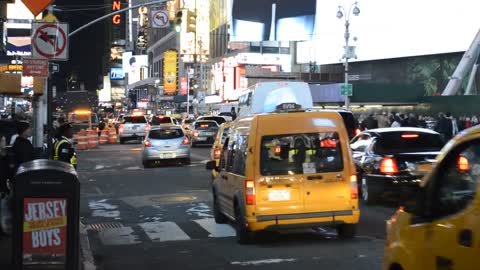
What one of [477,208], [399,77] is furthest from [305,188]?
[399,77]

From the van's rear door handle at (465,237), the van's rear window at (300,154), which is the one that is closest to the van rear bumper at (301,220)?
the van's rear window at (300,154)

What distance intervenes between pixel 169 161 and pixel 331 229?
1522 cm

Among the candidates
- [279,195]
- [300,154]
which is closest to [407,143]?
[300,154]

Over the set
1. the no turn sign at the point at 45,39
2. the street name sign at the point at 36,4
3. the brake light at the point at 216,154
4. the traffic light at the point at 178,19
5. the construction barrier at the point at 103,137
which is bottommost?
the construction barrier at the point at 103,137

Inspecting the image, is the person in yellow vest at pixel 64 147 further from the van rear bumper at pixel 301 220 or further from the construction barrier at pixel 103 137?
the construction barrier at pixel 103 137

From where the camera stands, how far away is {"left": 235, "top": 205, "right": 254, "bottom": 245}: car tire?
935 centimetres

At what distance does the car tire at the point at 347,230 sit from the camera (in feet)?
31.7

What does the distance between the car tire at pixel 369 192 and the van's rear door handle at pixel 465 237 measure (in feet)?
30.4

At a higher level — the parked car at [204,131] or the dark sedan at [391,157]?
the dark sedan at [391,157]

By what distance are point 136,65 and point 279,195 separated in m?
172

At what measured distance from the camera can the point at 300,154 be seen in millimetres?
9391

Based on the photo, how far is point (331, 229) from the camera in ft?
35.2

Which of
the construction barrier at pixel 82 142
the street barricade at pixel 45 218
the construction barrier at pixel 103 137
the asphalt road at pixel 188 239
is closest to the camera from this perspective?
the street barricade at pixel 45 218

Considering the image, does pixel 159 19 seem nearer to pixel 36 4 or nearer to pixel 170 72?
pixel 36 4
